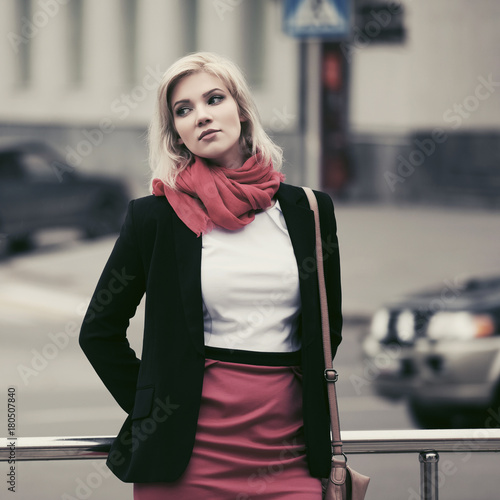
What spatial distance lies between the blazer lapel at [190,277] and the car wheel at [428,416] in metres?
4.50

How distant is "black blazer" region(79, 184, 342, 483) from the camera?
6.96 ft

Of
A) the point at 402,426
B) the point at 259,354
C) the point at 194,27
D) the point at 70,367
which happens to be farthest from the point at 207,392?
the point at 194,27

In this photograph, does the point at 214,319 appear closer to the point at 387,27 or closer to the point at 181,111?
the point at 181,111

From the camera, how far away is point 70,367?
329 inches

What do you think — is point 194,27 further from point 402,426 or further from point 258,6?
point 402,426

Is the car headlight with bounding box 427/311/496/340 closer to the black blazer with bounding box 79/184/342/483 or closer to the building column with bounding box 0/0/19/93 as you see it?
the black blazer with bounding box 79/184/342/483

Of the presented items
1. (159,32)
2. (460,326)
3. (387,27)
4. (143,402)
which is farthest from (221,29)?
(143,402)

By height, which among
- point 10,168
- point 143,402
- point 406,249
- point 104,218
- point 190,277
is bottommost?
point 143,402

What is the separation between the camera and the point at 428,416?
6.51 m

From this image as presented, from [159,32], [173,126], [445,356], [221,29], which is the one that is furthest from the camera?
[221,29]

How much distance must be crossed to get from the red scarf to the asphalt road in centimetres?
94

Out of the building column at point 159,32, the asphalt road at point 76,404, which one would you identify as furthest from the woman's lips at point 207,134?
the building column at point 159,32

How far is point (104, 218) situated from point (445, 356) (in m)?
11.2

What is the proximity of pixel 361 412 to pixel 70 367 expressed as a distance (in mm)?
2759
